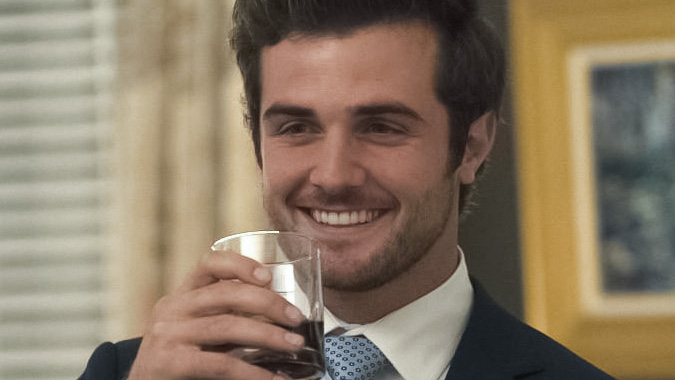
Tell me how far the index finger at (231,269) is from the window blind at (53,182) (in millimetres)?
1512

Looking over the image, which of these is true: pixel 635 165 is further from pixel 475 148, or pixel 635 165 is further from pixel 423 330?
pixel 423 330

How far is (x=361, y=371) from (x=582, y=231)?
0.81 meters

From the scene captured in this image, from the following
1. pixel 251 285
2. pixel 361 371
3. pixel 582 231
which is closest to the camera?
pixel 251 285

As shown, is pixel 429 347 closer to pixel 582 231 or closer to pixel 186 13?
pixel 582 231

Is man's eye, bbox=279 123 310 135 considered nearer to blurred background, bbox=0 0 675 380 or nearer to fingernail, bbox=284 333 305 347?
fingernail, bbox=284 333 305 347

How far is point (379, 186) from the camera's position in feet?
4.94

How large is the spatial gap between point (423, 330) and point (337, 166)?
0.27 meters

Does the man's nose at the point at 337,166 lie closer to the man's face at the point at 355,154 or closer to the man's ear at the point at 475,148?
the man's face at the point at 355,154

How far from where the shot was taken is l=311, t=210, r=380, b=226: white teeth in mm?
1488

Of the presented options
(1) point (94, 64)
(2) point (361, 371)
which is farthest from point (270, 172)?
(1) point (94, 64)

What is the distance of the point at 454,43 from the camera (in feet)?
5.48

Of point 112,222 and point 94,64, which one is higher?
point 94,64

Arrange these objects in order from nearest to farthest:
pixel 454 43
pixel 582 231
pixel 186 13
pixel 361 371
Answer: pixel 361 371 < pixel 454 43 < pixel 582 231 < pixel 186 13

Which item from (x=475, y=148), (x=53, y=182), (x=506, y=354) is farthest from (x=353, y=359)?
(x=53, y=182)
